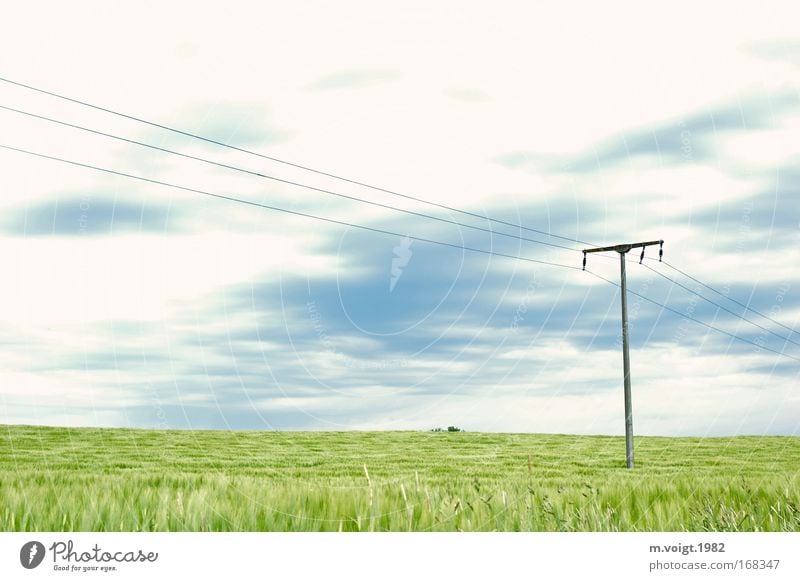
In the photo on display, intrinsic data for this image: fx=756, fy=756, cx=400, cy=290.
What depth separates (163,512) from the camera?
28.3 ft

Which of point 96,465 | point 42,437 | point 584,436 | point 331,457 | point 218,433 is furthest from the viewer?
point 584,436

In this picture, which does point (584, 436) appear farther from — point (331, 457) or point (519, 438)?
point (331, 457)
